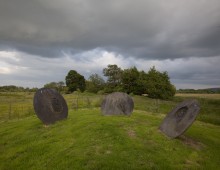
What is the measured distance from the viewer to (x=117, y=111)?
18609mm

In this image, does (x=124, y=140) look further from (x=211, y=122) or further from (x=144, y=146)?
(x=211, y=122)

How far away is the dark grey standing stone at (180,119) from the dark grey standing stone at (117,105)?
19.3 feet

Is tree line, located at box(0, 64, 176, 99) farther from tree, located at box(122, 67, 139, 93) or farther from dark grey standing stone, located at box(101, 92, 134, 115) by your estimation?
dark grey standing stone, located at box(101, 92, 134, 115)

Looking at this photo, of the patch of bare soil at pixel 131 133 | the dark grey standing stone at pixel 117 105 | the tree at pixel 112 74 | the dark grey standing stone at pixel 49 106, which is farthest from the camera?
the tree at pixel 112 74

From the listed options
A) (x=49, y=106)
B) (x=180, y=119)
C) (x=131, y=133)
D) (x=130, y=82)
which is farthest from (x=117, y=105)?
(x=130, y=82)

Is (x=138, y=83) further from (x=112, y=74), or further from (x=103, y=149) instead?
(x=103, y=149)

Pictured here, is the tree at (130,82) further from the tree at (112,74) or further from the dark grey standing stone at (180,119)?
the dark grey standing stone at (180,119)

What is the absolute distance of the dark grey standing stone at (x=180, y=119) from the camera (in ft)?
38.2

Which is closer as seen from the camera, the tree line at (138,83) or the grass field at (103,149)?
the grass field at (103,149)

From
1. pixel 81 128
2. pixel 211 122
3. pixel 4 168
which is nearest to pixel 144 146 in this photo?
pixel 81 128

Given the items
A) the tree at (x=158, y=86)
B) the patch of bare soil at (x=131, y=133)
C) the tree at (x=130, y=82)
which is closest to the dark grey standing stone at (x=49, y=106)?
the patch of bare soil at (x=131, y=133)

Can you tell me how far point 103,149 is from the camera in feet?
32.5

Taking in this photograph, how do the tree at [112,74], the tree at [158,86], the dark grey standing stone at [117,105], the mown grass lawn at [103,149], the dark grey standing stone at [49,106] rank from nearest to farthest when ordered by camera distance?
1. the mown grass lawn at [103,149]
2. the dark grey standing stone at [49,106]
3. the dark grey standing stone at [117,105]
4. the tree at [158,86]
5. the tree at [112,74]

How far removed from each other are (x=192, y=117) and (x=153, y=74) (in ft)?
171
